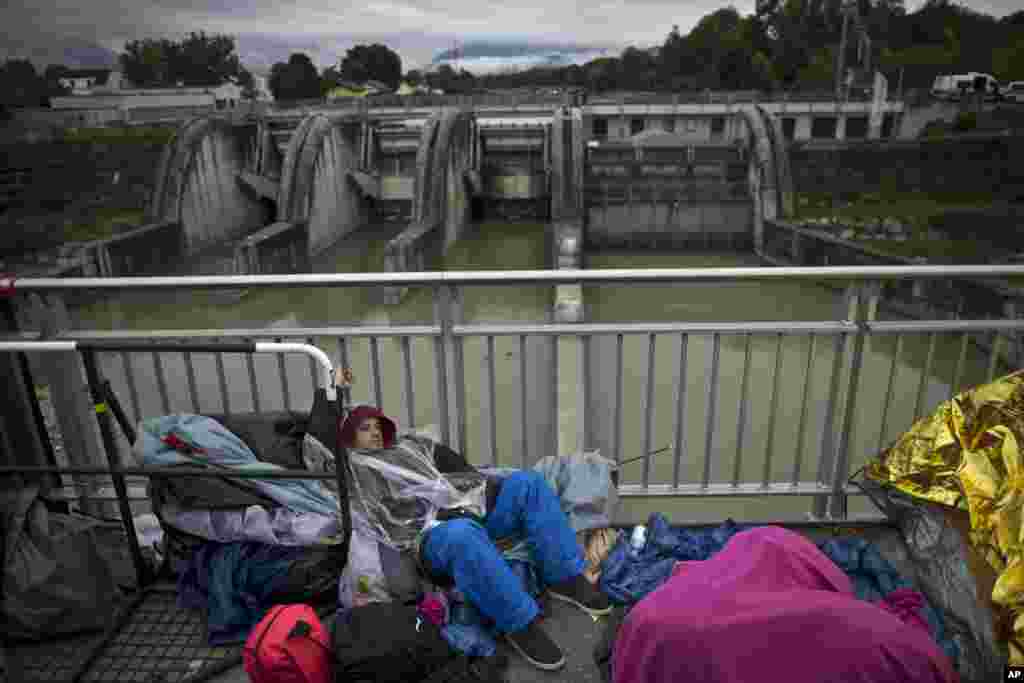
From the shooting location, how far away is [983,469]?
7.14 ft

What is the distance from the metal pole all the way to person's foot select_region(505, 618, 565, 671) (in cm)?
139

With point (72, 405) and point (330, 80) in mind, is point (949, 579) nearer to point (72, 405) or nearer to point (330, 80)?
point (72, 405)

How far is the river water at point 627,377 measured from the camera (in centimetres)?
536

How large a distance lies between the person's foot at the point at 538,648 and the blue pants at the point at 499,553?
0.04 meters

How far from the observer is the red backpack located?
1.94 meters

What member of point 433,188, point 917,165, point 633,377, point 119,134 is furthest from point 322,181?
point 917,165

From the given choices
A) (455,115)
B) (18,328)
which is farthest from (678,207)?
(18,328)

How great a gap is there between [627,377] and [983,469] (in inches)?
279

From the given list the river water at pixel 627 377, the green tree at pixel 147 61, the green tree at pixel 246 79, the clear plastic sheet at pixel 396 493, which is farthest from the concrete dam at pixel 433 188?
the green tree at pixel 246 79

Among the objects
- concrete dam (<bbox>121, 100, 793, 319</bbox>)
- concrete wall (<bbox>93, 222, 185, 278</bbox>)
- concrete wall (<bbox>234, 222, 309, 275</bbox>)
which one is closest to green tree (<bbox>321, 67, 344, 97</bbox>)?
concrete dam (<bbox>121, 100, 793, 319</bbox>)

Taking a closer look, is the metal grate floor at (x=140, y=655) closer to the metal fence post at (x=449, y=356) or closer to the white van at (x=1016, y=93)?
the metal fence post at (x=449, y=356)

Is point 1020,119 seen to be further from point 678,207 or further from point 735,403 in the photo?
point 735,403

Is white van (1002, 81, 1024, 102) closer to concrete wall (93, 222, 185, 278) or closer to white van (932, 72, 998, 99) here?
white van (932, 72, 998, 99)

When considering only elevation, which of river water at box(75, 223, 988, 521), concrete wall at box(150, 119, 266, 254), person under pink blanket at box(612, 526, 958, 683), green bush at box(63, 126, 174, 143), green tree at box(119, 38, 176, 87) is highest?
green tree at box(119, 38, 176, 87)
